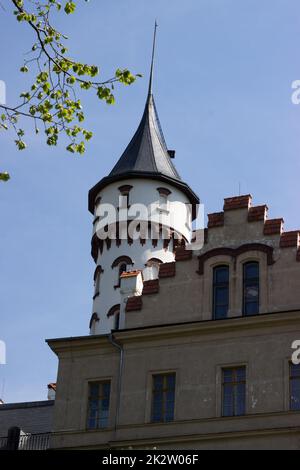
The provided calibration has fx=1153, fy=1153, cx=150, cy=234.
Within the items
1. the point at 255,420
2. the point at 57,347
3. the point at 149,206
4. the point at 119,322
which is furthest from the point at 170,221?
the point at 255,420

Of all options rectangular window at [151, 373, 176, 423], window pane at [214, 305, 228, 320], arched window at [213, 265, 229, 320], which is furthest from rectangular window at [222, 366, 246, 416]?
arched window at [213, 265, 229, 320]

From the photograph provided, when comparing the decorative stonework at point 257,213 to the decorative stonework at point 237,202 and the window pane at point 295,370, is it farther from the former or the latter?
the window pane at point 295,370

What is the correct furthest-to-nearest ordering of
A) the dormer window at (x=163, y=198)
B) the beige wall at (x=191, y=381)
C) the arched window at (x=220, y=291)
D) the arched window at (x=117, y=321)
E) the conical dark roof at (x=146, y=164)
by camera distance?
the conical dark roof at (x=146, y=164)
the dormer window at (x=163, y=198)
the arched window at (x=117, y=321)
the arched window at (x=220, y=291)
the beige wall at (x=191, y=381)

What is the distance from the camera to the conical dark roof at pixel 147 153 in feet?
202

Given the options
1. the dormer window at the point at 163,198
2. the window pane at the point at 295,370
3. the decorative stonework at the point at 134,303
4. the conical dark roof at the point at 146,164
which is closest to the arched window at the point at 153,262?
the dormer window at the point at 163,198

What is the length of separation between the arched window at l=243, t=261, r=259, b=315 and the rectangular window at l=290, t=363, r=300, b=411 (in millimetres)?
2623

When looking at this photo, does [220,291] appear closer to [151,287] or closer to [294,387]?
[151,287]

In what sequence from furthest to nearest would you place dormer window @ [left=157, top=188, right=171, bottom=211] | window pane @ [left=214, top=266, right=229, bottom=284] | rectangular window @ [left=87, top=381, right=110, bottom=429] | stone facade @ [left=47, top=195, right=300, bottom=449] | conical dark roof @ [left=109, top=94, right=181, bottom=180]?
conical dark roof @ [left=109, top=94, right=181, bottom=180] < dormer window @ [left=157, top=188, right=171, bottom=211] < window pane @ [left=214, top=266, right=229, bottom=284] < rectangular window @ [left=87, top=381, right=110, bottom=429] < stone facade @ [left=47, top=195, right=300, bottom=449]

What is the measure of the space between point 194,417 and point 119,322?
18138 millimetres

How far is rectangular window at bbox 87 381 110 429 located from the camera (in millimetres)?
Result: 39375

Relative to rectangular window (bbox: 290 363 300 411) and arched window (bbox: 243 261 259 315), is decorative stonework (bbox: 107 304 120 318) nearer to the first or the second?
arched window (bbox: 243 261 259 315)

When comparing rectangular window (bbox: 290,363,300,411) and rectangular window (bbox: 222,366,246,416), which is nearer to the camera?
rectangular window (bbox: 290,363,300,411)

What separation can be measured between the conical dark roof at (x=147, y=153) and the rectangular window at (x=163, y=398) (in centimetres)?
2305
